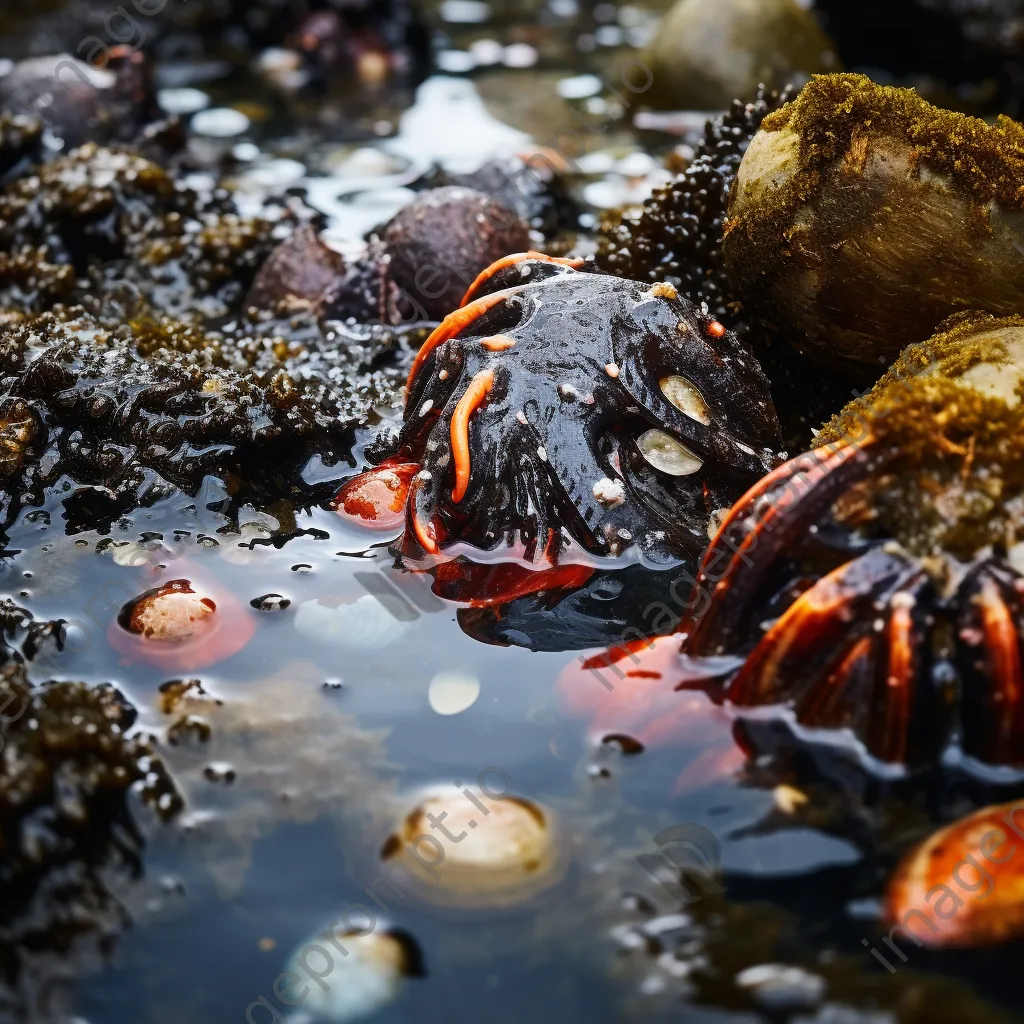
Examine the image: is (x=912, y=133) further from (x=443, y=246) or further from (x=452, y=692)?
(x=452, y=692)

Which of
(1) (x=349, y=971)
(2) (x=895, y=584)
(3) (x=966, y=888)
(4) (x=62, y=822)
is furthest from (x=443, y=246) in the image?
(3) (x=966, y=888)

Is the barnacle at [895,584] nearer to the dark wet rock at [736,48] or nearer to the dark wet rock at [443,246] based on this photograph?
the dark wet rock at [443,246]

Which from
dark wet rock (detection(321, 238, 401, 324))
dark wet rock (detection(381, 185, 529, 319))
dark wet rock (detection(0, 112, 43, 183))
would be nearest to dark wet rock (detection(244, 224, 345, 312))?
dark wet rock (detection(321, 238, 401, 324))

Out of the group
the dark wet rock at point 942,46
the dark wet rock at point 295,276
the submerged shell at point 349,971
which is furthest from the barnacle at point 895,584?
the dark wet rock at point 942,46

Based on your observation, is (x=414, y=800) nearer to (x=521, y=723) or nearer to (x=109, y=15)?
(x=521, y=723)

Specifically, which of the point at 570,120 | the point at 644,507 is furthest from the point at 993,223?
the point at 570,120

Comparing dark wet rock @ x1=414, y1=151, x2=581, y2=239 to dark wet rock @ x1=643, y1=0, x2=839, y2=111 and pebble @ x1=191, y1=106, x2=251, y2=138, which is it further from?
pebble @ x1=191, y1=106, x2=251, y2=138
